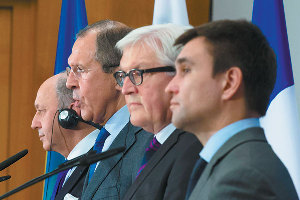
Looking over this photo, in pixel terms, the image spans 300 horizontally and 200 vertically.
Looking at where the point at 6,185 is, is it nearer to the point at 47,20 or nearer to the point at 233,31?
the point at 47,20

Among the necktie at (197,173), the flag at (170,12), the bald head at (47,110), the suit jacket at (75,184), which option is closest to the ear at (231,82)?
the necktie at (197,173)

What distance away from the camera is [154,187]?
1972mm

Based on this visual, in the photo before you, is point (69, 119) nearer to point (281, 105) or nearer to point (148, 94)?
A: point (148, 94)

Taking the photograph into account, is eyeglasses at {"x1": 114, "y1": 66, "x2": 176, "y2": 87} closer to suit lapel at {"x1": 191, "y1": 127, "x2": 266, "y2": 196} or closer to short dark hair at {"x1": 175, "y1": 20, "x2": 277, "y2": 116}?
short dark hair at {"x1": 175, "y1": 20, "x2": 277, "y2": 116}

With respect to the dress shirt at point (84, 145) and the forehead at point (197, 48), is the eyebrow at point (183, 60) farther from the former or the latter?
the dress shirt at point (84, 145)

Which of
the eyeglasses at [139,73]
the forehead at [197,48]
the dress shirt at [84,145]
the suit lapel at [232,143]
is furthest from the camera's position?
the dress shirt at [84,145]

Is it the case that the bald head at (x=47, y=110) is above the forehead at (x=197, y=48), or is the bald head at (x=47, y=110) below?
below

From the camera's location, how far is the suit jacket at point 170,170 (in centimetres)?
185

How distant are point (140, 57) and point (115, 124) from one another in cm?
63

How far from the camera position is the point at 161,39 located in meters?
2.13

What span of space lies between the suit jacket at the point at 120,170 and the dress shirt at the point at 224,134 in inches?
32.2

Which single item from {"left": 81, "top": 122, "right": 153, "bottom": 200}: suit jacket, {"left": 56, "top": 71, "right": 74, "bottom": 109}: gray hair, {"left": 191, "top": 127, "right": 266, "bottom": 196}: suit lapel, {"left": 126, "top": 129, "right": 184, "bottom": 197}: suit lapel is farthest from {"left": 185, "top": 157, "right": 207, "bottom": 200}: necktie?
{"left": 56, "top": 71, "right": 74, "bottom": 109}: gray hair

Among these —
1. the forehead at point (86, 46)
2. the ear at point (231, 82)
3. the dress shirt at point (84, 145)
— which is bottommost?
the dress shirt at point (84, 145)

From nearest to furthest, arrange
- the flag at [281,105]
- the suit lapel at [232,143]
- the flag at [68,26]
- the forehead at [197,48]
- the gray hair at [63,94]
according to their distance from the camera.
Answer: the suit lapel at [232,143] < the forehead at [197,48] < the flag at [281,105] < the gray hair at [63,94] < the flag at [68,26]
